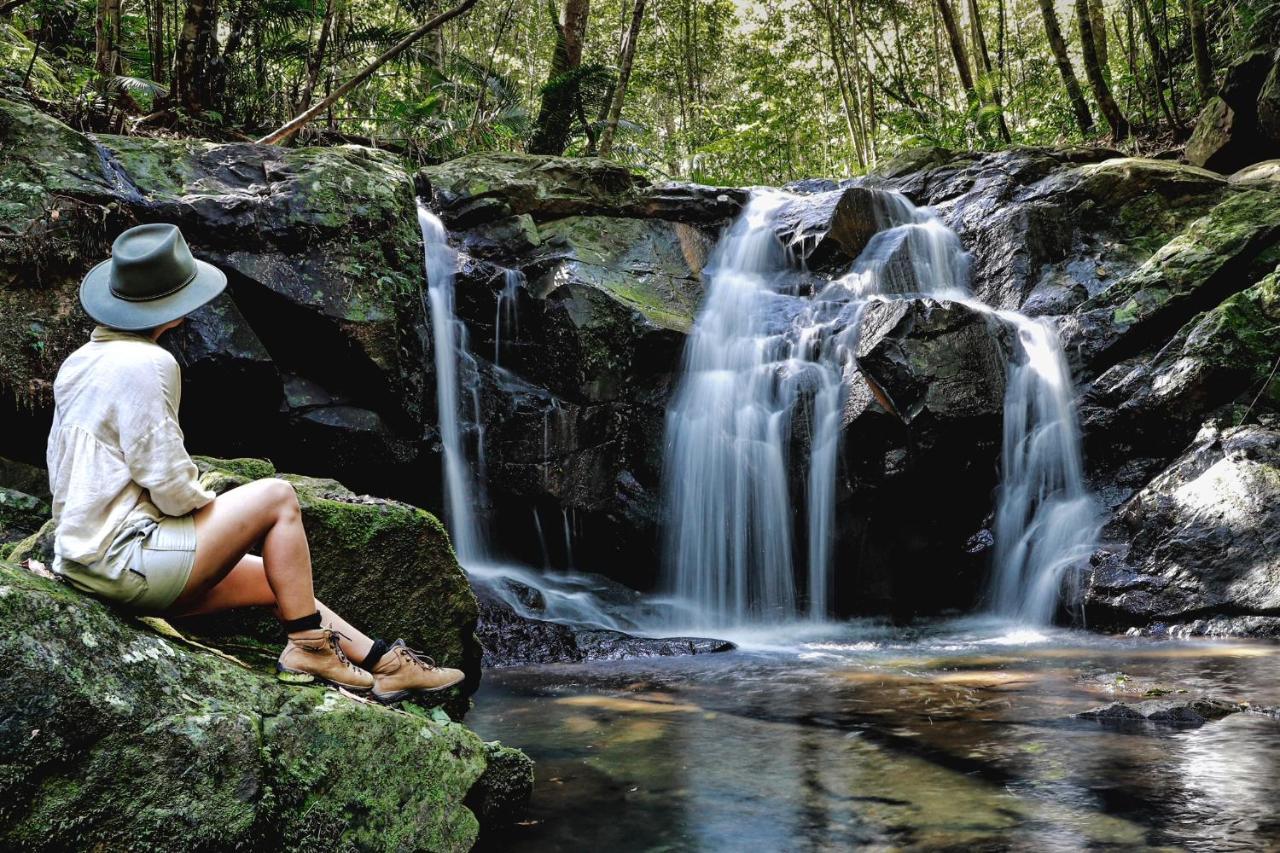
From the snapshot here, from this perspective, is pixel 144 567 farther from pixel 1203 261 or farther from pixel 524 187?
pixel 1203 261

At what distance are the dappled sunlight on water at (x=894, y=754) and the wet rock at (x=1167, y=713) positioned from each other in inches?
3.6

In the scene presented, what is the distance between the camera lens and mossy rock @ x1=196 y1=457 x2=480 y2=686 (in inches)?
192

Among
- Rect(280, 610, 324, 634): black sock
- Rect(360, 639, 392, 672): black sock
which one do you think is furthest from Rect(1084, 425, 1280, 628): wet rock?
Rect(280, 610, 324, 634): black sock

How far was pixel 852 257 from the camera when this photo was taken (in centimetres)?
1331

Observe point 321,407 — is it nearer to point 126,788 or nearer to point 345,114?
point 126,788

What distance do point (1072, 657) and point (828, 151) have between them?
29324mm

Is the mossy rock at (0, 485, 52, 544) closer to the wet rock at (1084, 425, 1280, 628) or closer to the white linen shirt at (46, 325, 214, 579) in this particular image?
the white linen shirt at (46, 325, 214, 579)

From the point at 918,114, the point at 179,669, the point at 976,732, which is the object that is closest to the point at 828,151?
the point at 918,114

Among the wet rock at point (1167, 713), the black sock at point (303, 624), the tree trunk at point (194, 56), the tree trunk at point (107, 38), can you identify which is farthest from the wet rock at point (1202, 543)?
the tree trunk at point (107, 38)

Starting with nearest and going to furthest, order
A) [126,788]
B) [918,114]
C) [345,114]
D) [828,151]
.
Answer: [126,788], [345,114], [918,114], [828,151]

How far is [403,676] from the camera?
152 inches

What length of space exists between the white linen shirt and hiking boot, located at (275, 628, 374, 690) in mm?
692

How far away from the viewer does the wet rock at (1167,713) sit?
196 inches

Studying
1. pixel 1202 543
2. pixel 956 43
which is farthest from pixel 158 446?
pixel 956 43
